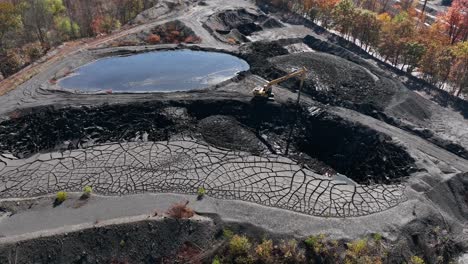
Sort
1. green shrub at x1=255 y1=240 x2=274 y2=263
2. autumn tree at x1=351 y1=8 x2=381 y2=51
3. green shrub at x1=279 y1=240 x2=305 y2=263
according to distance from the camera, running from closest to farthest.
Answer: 1. green shrub at x1=255 y1=240 x2=274 y2=263
2. green shrub at x1=279 y1=240 x2=305 y2=263
3. autumn tree at x1=351 y1=8 x2=381 y2=51

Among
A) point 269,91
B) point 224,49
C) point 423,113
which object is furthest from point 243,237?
point 224,49

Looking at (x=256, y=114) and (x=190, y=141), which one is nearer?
(x=190, y=141)

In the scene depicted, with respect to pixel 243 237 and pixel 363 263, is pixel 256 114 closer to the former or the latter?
pixel 243 237

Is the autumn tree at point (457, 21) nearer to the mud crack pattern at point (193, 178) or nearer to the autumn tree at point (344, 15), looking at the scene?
the autumn tree at point (344, 15)

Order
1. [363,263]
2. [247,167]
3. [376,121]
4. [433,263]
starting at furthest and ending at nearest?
[376,121]
[247,167]
[433,263]
[363,263]

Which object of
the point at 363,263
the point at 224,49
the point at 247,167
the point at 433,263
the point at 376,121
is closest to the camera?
the point at 363,263

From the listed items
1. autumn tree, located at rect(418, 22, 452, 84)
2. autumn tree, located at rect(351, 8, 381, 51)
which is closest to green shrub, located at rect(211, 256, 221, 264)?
autumn tree, located at rect(418, 22, 452, 84)

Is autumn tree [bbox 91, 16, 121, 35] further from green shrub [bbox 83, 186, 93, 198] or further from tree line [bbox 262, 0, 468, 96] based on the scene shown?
green shrub [bbox 83, 186, 93, 198]

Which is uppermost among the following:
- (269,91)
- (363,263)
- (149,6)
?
(149,6)

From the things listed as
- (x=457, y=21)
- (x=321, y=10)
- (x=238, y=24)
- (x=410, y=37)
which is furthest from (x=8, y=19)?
(x=457, y=21)
